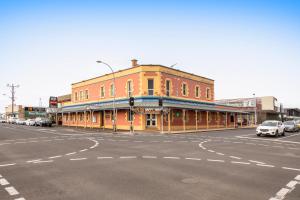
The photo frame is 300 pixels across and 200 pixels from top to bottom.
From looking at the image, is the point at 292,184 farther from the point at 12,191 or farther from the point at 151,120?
the point at 151,120

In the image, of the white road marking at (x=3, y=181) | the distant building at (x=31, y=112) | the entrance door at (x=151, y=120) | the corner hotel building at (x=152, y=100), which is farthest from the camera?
the distant building at (x=31, y=112)

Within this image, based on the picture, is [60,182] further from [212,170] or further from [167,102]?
[167,102]

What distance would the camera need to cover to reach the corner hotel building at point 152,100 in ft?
109

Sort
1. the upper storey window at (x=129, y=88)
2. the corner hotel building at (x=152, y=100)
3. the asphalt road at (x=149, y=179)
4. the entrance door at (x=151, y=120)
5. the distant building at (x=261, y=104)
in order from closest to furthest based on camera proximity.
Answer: the asphalt road at (x=149, y=179) < the corner hotel building at (x=152, y=100) < the entrance door at (x=151, y=120) < the upper storey window at (x=129, y=88) < the distant building at (x=261, y=104)

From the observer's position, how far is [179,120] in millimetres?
35656

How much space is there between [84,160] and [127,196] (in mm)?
5089

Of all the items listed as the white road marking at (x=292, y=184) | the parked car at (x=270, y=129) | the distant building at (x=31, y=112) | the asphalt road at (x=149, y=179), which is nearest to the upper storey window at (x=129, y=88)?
the parked car at (x=270, y=129)

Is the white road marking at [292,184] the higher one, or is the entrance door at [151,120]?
the entrance door at [151,120]

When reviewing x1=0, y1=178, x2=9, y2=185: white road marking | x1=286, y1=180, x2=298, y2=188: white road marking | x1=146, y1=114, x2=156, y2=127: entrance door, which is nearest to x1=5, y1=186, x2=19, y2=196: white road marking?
x1=0, y1=178, x2=9, y2=185: white road marking

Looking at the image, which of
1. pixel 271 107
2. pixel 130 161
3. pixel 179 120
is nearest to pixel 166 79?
pixel 179 120

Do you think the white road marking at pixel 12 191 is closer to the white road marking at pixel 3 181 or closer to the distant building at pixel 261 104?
the white road marking at pixel 3 181

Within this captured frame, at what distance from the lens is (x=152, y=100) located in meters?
33.6

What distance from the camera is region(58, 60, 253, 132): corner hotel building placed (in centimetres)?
3312

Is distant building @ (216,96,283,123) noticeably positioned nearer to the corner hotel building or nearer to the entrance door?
the corner hotel building
